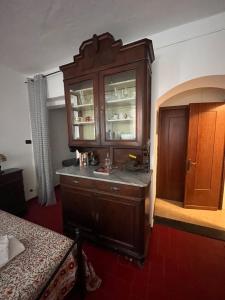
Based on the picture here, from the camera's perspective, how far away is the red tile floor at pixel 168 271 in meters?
1.38

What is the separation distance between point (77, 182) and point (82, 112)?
111cm

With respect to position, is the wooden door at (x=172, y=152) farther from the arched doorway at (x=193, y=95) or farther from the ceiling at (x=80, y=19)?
the ceiling at (x=80, y=19)

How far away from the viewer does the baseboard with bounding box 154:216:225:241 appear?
2109mm

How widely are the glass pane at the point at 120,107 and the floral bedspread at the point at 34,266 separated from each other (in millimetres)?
1271

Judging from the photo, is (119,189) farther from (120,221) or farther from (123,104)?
(123,104)

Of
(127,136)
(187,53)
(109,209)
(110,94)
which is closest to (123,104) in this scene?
(110,94)

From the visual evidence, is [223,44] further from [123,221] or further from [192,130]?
[123,221]

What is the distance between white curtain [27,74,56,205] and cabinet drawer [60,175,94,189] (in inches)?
44.2

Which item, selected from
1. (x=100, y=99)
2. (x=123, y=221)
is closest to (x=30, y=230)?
(x=123, y=221)

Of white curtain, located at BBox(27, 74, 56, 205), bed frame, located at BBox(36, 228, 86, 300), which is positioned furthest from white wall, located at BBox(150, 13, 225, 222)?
white curtain, located at BBox(27, 74, 56, 205)

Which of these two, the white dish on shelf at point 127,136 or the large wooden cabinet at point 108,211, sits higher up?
the white dish on shelf at point 127,136

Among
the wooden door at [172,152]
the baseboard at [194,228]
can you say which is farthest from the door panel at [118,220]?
the wooden door at [172,152]

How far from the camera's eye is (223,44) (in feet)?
5.22

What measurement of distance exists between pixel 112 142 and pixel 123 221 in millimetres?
958
